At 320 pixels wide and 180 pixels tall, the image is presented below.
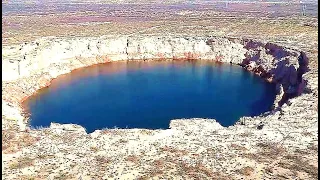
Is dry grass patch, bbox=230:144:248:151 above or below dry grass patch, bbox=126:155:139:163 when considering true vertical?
above

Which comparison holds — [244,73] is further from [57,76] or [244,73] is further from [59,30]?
[59,30]

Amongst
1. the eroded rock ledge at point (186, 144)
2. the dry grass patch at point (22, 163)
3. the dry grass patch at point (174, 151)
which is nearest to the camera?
the eroded rock ledge at point (186, 144)

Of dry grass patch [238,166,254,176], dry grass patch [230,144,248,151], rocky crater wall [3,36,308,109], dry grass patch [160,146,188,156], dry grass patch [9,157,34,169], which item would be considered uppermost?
rocky crater wall [3,36,308,109]

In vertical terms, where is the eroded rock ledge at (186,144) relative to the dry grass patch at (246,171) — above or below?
above

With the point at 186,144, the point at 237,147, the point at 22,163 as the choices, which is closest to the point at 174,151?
the point at 186,144

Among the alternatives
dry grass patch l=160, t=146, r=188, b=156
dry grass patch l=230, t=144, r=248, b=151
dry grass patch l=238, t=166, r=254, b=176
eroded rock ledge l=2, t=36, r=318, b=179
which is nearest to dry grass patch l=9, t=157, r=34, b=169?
eroded rock ledge l=2, t=36, r=318, b=179

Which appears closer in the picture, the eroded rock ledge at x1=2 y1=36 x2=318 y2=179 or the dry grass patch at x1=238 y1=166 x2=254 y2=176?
the dry grass patch at x1=238 y1=166 x2=254 y2=176

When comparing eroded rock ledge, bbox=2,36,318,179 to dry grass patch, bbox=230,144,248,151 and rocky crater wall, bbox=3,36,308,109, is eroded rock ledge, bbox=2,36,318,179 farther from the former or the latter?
rocky crater wall, bbox=3,36,308,109

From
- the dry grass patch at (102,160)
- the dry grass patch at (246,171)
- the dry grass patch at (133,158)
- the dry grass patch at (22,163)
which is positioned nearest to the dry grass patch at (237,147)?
the dry grass patch at (246,171)

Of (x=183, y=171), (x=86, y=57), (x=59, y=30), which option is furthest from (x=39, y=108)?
(x=59, y=30)

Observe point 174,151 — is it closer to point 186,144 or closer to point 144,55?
point 186,144

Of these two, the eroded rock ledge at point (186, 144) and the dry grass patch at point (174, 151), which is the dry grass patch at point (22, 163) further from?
the dry grass patch at point (174, 151)
